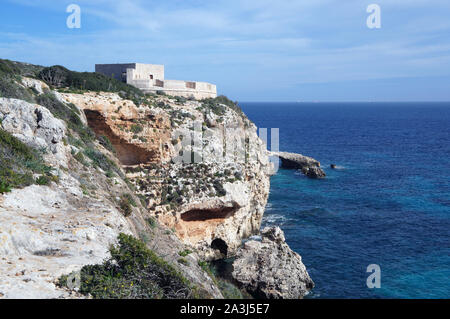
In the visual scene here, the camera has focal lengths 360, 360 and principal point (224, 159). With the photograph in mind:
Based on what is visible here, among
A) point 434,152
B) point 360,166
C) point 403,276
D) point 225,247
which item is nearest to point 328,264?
point 403,276

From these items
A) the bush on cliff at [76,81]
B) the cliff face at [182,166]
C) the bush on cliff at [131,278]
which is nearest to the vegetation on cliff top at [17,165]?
the bush on cliff at [131,278]

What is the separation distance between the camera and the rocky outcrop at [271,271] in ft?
73.7

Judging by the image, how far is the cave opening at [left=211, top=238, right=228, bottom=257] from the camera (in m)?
28.6

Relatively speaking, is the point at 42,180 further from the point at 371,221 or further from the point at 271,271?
the point at 371,221

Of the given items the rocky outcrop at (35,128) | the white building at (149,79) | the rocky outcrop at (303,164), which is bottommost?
the rocky outcrop at (303,164)

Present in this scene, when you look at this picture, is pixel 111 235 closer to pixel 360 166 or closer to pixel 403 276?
pixel 403 276

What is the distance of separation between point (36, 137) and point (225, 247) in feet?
62.1

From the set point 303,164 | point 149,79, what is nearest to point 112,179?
point 149,79

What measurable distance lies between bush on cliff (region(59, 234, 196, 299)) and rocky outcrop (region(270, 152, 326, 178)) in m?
47.0

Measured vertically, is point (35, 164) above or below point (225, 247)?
above

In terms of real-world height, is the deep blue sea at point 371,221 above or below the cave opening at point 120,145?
below

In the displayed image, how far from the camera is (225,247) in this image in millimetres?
28641

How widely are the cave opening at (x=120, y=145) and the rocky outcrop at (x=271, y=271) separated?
9.91 meters

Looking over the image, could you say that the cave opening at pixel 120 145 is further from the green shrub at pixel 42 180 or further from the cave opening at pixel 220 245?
the green shrub at pixel 42 180
